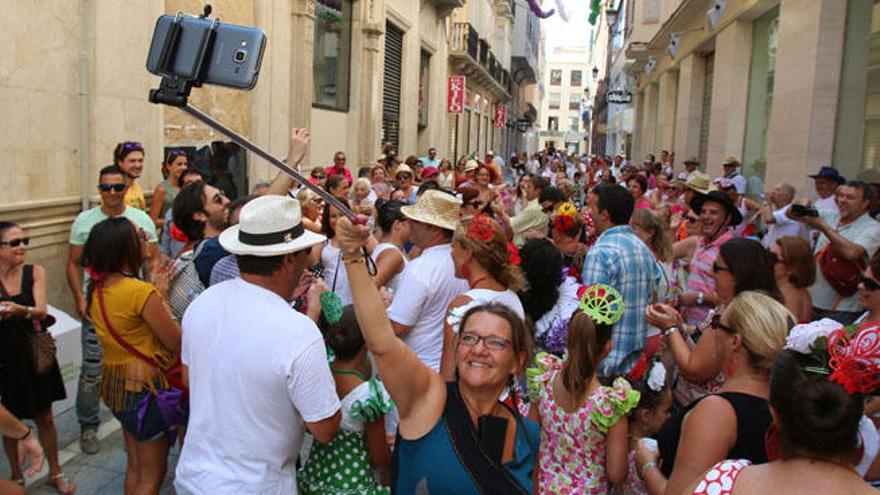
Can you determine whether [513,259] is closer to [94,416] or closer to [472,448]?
[472,448]

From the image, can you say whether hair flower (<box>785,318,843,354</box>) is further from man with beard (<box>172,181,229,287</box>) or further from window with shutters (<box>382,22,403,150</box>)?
window with shutters (<box>382,22,403,150</box>)

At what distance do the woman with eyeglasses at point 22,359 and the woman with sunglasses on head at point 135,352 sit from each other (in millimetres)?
830

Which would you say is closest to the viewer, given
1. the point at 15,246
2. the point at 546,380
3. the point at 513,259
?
the point at 546,380

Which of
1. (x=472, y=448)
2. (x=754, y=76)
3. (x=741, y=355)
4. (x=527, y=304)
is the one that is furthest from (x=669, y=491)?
(x=754, y=76)

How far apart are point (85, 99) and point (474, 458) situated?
253 inches

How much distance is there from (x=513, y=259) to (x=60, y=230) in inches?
198

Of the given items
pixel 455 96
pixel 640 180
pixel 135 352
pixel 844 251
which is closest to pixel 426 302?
pixel 135 352

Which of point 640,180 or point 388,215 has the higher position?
point 640,180

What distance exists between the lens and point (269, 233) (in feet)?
9.07

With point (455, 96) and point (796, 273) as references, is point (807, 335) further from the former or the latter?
point (455, 96)

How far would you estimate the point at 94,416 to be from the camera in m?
4.93

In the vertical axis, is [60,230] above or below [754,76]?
below

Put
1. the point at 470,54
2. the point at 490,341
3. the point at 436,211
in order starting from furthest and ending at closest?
1. the point at 470,54
2. the point at 436,211
3. the point at 490,341

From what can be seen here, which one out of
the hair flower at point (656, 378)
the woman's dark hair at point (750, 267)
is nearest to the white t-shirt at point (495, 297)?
the hair flower at point (656, 378)
